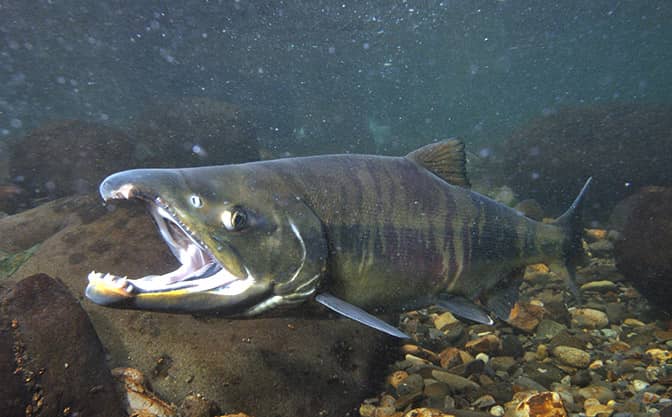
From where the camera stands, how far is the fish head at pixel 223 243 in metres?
1.96

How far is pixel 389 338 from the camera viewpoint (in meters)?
3.73

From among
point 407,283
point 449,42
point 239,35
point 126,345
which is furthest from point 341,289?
point 449,42

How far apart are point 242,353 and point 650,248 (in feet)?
18.5

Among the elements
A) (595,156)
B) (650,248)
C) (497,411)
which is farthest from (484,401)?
(595,156)

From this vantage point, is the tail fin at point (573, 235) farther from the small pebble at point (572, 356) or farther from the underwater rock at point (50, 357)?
the underwater rock at point (50, 357)

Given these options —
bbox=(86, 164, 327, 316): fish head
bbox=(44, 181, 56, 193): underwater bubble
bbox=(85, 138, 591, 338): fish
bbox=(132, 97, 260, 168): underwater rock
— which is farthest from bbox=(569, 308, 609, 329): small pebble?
bbox=(44, 181, 56, 193): underwater bubble

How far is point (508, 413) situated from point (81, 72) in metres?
48.6

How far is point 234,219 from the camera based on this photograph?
217 centimetres

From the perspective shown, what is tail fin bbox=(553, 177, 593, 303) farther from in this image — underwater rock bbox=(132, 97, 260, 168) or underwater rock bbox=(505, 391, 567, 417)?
A: underwater rock bbox=(132, 97, 260, 168)

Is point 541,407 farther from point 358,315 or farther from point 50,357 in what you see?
point 50,357

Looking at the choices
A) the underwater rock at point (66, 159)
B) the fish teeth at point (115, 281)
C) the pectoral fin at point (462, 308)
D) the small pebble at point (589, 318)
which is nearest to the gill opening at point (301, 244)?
the fish teeth at point (115, 281)

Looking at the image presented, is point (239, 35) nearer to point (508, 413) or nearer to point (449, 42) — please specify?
point (449, 42)

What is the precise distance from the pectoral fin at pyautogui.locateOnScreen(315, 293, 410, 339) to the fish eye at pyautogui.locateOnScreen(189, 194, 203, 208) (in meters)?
0.92

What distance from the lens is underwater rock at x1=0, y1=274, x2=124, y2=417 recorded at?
2.20 m
